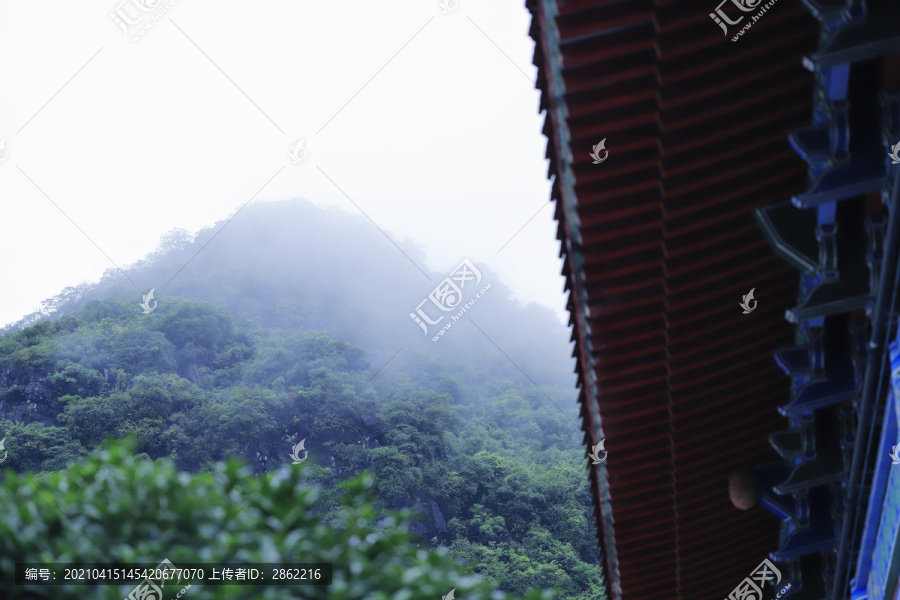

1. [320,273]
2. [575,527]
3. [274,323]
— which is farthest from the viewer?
[320,273]

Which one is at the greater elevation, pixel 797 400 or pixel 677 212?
pixel 677 212

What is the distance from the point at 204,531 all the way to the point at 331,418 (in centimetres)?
3353

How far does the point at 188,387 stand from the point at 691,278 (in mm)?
33291

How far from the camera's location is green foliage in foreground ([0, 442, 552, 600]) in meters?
1.96

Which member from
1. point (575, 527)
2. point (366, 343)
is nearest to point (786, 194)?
point (575, 527)

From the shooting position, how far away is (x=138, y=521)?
6.93 feet

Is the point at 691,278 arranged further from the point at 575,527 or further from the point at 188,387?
the point at 188,387

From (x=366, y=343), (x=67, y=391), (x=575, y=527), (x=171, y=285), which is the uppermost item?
(x=171, y=285)
